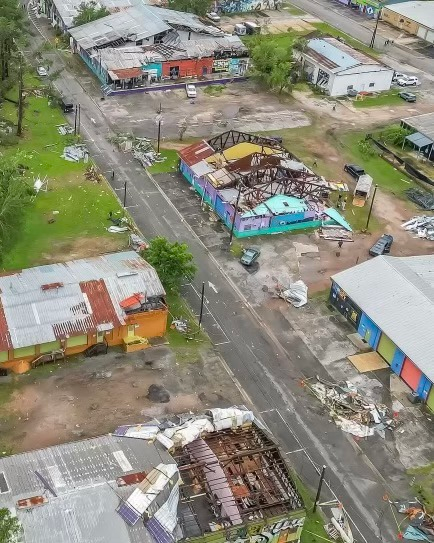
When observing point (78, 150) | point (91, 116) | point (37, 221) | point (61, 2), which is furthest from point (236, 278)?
point (61, 2)

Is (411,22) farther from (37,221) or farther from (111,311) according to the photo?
(111,311)

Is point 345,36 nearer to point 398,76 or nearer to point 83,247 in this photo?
point 398,76

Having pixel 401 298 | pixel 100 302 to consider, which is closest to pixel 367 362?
pixel 401 298

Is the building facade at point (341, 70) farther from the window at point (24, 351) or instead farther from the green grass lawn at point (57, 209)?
the window at point (24, 351)

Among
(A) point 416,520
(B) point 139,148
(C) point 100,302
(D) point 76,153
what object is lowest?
(A) point 416,520

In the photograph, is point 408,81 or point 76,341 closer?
point 76,341

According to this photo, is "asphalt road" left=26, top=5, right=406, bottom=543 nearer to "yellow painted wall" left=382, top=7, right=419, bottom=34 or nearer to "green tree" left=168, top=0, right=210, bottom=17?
"green tree" left=168, top=0, right=210, bottom=17

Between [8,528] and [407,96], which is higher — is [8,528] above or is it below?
above

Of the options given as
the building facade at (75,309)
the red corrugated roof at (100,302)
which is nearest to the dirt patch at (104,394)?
the building facade at (75,309)
